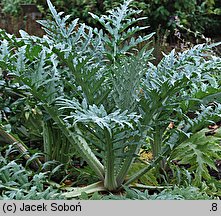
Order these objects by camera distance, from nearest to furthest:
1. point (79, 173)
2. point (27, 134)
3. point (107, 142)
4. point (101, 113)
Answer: point (101, 113)
point (107, 142)
point (79, 173)
point (27, 134)

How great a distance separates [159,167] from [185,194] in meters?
0.49

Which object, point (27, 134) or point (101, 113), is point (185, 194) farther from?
point (27, 134)

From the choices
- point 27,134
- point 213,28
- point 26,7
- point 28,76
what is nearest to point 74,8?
point 26,7

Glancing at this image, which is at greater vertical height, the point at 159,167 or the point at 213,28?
the point at 213,28

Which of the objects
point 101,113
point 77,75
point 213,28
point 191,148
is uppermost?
point 213,28

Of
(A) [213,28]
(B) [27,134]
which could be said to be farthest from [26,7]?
(B) [27,134]

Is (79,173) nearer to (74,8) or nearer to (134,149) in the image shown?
(134,149)

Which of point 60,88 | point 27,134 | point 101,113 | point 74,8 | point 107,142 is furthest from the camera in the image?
point 74,8

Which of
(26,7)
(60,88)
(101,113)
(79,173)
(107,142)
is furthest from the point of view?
(26,7)

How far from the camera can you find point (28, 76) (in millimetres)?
2385

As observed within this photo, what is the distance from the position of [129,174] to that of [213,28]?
700cm

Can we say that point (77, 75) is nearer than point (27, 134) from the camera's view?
Yes

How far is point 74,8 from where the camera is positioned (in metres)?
8.29

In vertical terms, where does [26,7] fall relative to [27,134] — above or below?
above
